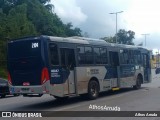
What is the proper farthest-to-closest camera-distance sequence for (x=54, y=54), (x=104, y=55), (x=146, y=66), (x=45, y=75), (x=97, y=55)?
(x=146, y=66), (x=104, y=55), (x=97, y=55), (x=54, y=54), (x=45, y=75)

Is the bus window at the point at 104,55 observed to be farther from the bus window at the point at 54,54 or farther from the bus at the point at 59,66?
the bus window at the point at 54,54

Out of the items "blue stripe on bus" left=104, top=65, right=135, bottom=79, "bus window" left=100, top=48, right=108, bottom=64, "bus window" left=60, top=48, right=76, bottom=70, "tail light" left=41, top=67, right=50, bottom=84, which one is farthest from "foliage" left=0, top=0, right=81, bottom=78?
"tail light" left=41, top=67, right=50, bottom=84

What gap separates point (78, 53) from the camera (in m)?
16.8

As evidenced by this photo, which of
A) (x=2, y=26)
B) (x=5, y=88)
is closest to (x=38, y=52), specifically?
(x=5, y=88)

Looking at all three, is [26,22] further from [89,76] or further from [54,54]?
[54,54]

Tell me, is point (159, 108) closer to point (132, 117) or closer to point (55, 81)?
point (132, 117)

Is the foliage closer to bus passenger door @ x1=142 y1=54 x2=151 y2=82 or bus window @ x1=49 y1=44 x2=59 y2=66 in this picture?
bus passenger door @ x1=142 y1=54 x2=151 y2=82

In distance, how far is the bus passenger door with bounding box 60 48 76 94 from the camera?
51.1 feet

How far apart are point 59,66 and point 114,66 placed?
5839 mm

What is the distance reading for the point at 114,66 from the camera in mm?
20297

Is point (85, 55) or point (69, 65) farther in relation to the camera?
point (85, 55)

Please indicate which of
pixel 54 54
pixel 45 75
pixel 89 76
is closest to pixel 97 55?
pixel 89 76

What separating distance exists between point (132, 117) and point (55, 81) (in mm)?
4461

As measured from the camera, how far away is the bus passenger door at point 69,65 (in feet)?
51.1
